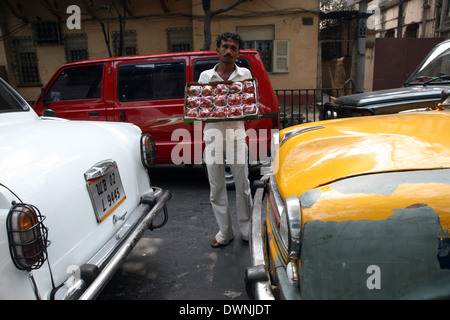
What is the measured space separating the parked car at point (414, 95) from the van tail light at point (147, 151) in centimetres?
268

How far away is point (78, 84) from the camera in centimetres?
464

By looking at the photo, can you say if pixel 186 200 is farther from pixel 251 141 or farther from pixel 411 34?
pixel 411 34

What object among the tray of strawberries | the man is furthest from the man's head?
the tray of strawberries

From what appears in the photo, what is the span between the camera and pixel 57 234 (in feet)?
5.21

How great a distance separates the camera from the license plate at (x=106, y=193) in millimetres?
1913

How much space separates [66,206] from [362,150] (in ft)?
4.90

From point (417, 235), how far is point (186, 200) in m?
3.40

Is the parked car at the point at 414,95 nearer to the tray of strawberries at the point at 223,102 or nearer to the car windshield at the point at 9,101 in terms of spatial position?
the tray of strawberries at the point at 223,102

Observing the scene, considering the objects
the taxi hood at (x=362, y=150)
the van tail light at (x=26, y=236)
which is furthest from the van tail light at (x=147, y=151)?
the van tail light at (x=26, y=236)

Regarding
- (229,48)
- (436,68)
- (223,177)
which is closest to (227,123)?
(223,177)

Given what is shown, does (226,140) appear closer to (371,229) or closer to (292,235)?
(292,235)

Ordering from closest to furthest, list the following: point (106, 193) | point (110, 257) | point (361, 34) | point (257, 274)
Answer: point (257, 274), point (110, 257), point (106, 193), point (361, 34)

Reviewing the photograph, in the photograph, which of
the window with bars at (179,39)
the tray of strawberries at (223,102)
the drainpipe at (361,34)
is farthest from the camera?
the window with bars at (179,39)
